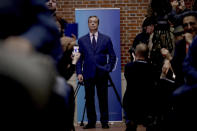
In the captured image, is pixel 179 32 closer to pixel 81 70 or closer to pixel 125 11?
pixel 81 70

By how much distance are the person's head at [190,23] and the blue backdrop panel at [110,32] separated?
412 cm

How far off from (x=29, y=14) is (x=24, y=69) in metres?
0.30

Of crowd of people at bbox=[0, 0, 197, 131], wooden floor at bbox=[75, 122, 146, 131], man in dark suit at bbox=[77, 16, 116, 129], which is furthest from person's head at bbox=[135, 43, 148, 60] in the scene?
wooden floor at bbox=[75, 122, 146, 131]

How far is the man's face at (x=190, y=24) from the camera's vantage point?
4.31 metres

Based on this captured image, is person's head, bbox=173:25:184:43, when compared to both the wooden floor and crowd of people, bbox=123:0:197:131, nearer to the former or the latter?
crowd of people, bbox=123:0:197:131

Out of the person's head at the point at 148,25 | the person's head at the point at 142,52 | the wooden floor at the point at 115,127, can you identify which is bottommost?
the wooden floor at the point at 115,127

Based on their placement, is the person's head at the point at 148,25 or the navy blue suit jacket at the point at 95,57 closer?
the person's head at the point at 148,25

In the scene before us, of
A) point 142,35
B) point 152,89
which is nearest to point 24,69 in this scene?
point 152,89

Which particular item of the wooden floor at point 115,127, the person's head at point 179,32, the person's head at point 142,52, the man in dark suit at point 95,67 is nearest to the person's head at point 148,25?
the person's head at point 142,52

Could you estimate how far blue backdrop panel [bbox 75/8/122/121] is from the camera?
8.44 metres

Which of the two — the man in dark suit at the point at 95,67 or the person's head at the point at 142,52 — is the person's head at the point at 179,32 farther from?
the man in dark suit at the point at 95,67

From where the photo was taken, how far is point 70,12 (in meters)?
8.98

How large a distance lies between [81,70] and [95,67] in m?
0.31

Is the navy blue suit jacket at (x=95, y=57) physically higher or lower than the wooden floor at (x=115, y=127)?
higher
